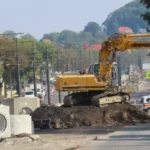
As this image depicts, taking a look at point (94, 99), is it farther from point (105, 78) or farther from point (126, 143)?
point (126, 143)

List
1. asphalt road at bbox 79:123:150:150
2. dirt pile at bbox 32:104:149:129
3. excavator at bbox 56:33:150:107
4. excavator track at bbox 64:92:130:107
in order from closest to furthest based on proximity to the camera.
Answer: asphalt road at bbox 79:123:150:150 < dirt pile at bbox 32:104:149:129 < excavator at bbox 56:33:150:107 < excavator track at bbox 64:92:130:107

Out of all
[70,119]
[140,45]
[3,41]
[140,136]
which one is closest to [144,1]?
[140,45]

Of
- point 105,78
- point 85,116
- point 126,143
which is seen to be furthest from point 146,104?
point 126,143

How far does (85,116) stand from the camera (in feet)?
143

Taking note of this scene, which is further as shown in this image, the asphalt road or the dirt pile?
the dirt pile

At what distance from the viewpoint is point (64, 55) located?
402 feet

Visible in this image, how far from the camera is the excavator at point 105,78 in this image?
44500mm

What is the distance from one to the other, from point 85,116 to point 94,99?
6.20ft

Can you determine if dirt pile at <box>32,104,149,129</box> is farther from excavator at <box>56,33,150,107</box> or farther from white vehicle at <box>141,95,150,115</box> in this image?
white vehicle at <box>141,95,150,115</box>

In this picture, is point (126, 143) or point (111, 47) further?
point (111, 47)

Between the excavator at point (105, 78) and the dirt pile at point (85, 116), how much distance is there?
0.92m

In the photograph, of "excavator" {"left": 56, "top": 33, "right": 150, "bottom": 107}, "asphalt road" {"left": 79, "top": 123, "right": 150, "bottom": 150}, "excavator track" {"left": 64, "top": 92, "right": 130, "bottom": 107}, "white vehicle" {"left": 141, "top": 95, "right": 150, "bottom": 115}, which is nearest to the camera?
"asphalt road" {"left": 79, "top": 123, "right": 150, "bottom": 150}

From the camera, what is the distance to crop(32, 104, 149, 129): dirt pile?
4231 cm

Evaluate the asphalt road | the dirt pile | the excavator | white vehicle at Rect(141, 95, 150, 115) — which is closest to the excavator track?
the excavator
